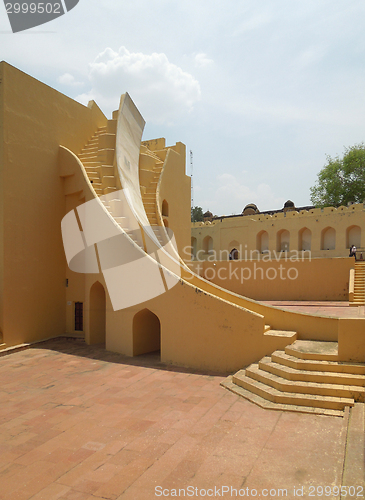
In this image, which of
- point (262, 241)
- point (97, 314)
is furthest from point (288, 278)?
point (262, 241)

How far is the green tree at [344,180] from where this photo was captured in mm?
24125

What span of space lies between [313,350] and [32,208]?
26.6 ft

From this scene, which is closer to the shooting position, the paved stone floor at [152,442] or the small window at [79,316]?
the paved stone floor at [152,442]

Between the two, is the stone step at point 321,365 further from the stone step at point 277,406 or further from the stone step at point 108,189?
the stone step at point 108,189

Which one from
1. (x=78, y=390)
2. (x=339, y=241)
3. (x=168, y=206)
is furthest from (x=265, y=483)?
(x=339, y=241)

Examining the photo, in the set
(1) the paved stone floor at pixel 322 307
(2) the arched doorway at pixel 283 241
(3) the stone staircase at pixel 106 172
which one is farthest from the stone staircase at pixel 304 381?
(2) the arched doorway at pixel 283 241

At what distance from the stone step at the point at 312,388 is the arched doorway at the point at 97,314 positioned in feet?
17.9

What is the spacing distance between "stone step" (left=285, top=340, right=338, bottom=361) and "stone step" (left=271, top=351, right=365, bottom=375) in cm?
7

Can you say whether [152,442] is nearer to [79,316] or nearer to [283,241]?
[79,316]

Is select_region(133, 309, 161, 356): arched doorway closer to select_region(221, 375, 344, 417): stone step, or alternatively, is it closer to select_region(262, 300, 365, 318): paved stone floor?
select_region(221, 375, 344, 417): stone step

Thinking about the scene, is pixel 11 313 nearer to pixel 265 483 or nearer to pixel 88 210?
pixel 88 210

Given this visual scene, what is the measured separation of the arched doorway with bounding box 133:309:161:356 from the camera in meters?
8.45

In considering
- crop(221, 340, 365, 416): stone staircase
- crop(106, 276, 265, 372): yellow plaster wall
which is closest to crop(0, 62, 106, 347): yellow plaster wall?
crop(106, 276, 265, 372): yellow plaster wall

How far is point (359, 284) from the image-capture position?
11125mm
